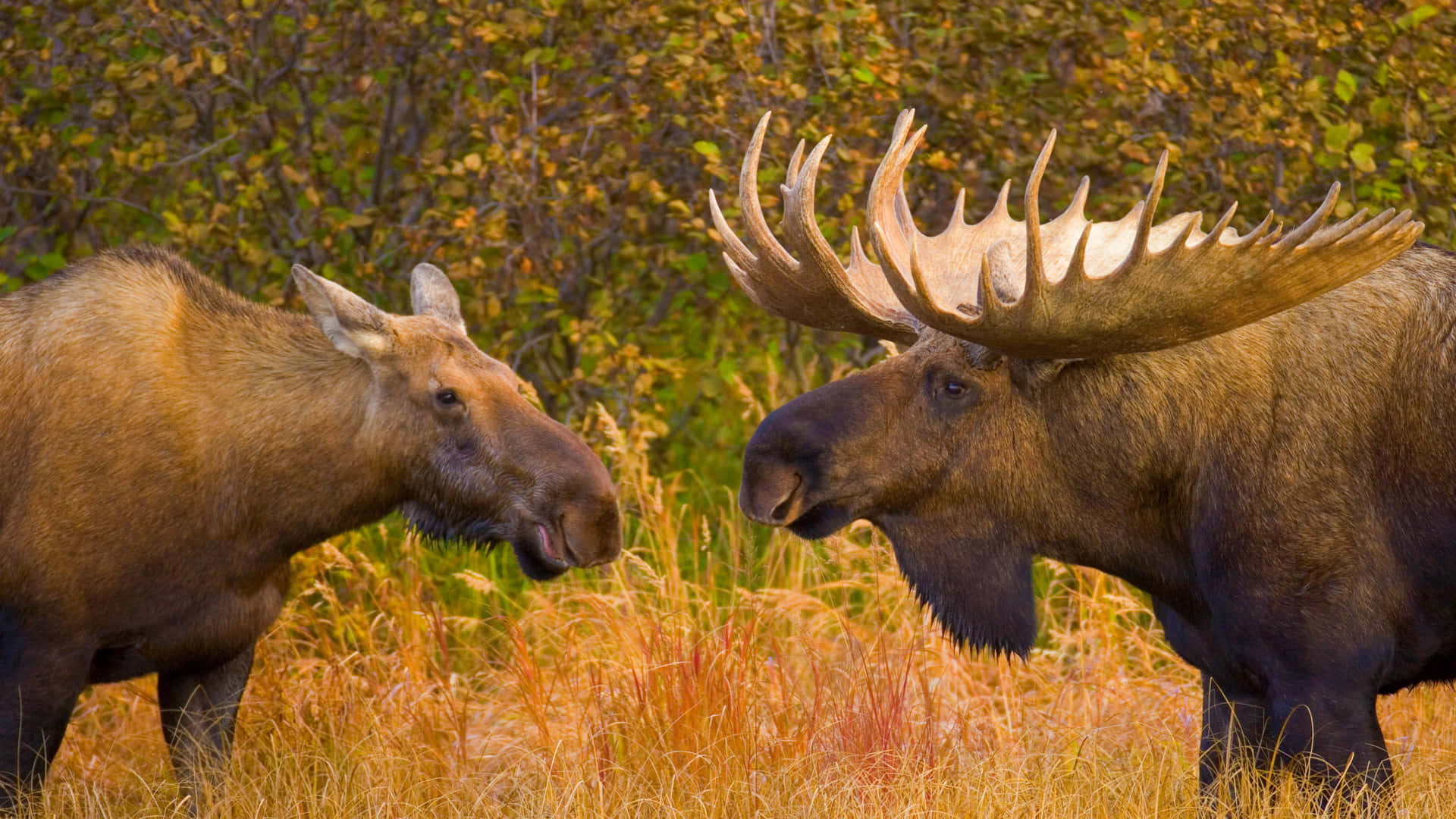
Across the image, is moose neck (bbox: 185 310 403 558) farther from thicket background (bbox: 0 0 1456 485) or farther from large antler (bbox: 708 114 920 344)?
thicket background (bbox: 0 0 1456 485)

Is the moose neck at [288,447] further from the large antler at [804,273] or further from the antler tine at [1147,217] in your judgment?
the antler tine at [1147,217]

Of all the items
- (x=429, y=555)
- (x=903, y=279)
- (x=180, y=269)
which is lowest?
(x=429, y=555)

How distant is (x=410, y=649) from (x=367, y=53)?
7.90 ft

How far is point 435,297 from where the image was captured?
5.29m

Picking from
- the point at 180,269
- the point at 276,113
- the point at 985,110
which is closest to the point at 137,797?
the point at 180,269

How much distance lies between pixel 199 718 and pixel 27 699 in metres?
0.53

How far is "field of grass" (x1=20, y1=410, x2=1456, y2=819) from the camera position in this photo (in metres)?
4.70

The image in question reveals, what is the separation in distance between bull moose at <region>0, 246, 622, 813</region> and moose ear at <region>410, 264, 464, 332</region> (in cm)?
21

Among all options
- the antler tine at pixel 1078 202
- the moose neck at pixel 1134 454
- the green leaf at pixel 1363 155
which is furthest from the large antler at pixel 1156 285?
the green leaf at pixel 1363 155

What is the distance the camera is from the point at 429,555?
678 centimetres

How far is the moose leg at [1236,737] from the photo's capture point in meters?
4.31

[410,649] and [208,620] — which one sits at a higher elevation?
[208,620]

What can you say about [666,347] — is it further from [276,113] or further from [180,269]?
[180,269]

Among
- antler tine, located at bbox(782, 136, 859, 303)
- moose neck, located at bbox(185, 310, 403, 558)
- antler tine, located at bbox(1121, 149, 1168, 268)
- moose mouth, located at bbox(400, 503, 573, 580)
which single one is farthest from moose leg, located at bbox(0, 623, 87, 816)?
antler tine, located at bbox(1121, 149, 1168, 268)
